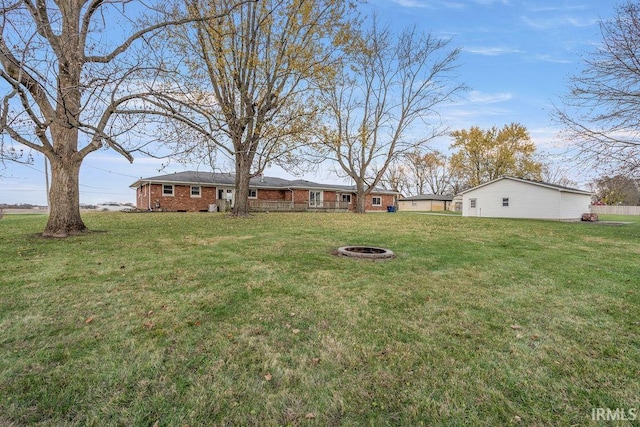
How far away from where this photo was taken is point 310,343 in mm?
2930

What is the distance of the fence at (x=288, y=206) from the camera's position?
26298mm

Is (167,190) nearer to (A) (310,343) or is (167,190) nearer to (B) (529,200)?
(A) (310,343)

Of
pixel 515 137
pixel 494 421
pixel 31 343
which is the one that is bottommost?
pixel 494 421

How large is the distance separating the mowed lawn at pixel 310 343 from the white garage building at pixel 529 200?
21.6m

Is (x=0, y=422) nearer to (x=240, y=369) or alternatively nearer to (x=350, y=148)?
(x=240, y=369)

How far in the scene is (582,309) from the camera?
3867 millimetres

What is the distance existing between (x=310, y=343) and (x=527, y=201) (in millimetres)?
27529

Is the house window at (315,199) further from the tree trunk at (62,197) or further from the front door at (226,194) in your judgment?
the tree trunk at (62,197)

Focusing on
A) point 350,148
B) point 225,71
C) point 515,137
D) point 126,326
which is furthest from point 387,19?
point 515,137

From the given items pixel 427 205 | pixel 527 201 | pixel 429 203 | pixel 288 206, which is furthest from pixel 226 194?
pixel 429 203

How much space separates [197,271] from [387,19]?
75.6 feet

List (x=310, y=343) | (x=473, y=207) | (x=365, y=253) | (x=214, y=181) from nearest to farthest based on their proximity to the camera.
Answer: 1. (x=310, y=343)
2. (x=365, y=253)
3. (x=214, y=181)
4. (x=473, y=207)

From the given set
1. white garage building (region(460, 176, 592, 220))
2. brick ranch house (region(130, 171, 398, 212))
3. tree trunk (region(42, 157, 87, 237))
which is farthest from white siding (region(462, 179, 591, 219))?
tree trunk (region(42, 157, 87, 237))

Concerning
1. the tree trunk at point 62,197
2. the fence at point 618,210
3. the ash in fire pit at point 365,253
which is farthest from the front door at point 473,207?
the tree trunk at point 62,197
